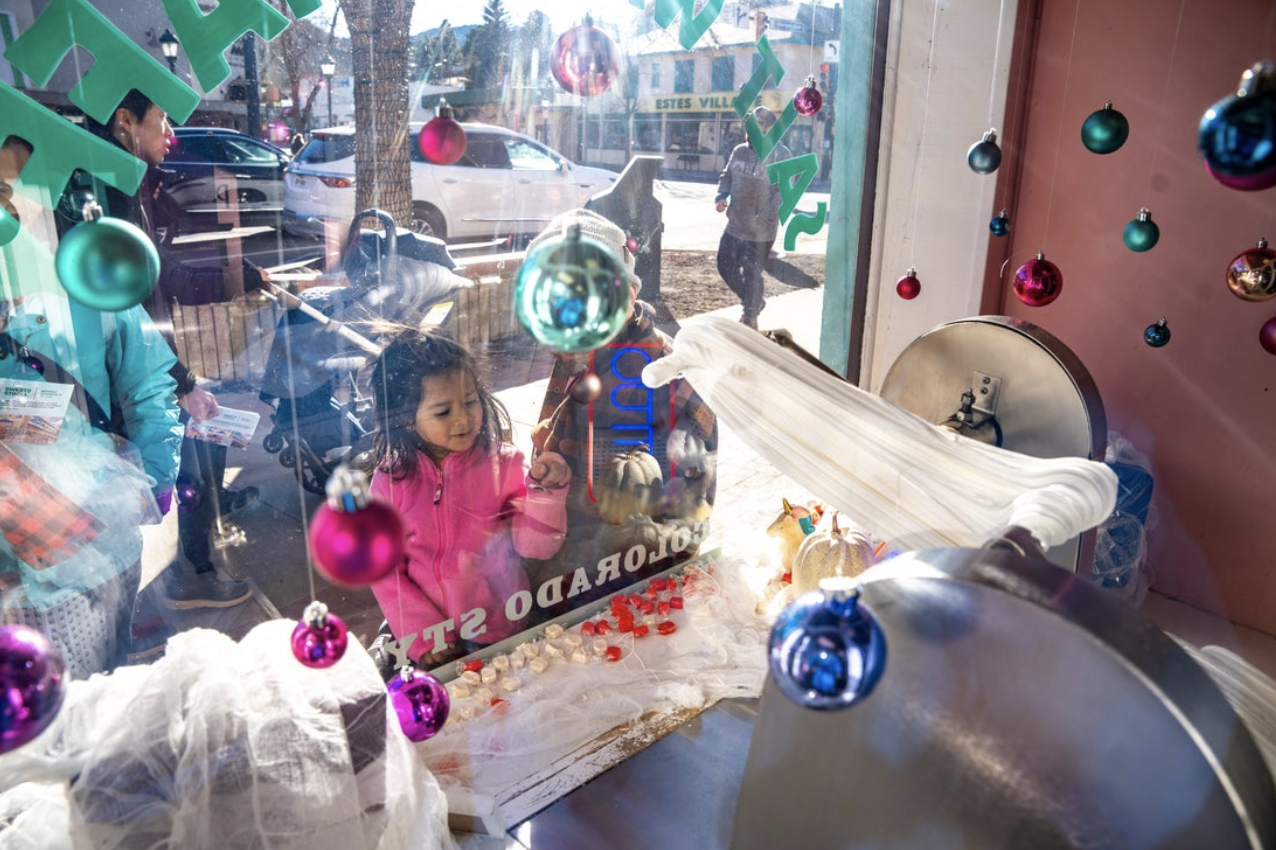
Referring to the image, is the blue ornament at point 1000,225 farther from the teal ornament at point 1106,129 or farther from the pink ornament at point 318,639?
the pink ornament at point 318,639

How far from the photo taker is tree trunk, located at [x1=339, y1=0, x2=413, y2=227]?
1757 millimetres

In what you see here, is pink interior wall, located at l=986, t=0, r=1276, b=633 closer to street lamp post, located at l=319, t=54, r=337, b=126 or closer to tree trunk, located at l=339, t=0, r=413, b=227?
tree trunk, located at l=339, t=0, r=413, b=227

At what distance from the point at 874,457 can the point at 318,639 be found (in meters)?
0.85

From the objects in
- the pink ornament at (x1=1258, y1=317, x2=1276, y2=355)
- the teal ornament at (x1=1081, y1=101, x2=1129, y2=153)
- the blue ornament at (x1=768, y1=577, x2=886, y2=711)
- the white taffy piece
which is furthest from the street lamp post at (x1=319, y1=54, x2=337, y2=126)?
the pink ornament at (x1=1258, y1=317, x2=1276, y2=355)

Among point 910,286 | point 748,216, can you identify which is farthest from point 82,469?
point 910,286

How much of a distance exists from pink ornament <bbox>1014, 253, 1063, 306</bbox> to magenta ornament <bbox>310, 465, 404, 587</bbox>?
6.00 feet

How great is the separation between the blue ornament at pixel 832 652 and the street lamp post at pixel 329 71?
4.66 ft

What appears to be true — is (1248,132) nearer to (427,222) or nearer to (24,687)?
(24,687)

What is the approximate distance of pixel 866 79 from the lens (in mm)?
3090

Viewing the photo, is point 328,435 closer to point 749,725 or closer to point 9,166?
point 9,166

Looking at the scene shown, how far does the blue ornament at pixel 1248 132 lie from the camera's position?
78 cm

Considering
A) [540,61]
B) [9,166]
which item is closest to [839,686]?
[9,166]

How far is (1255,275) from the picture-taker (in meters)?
1.83

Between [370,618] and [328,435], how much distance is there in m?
0.52
